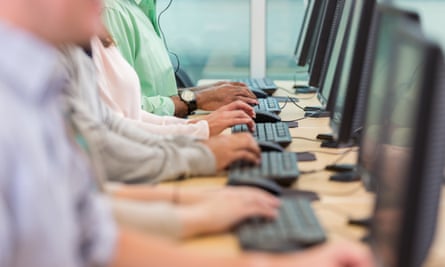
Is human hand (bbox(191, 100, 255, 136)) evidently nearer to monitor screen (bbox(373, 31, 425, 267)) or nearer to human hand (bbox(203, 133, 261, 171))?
human hand (bbox(203, 133, 261, 171))

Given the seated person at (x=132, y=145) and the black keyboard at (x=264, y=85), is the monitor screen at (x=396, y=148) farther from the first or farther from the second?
the black keyboard at (x=264, y=85)

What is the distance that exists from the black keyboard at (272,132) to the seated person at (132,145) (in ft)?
1.05

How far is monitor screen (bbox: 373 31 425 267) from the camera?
1095mm

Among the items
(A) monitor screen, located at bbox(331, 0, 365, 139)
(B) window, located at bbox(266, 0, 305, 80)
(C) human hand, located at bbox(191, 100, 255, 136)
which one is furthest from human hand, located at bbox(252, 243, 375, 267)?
(B) window, located at bbox(266, 0, 305, 80)

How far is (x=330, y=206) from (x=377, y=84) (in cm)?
28

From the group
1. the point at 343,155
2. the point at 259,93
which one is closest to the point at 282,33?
the point at 259,93

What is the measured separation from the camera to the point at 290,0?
191 inches

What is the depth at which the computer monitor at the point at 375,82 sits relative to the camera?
143 centimetres

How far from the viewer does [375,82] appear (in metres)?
1.64

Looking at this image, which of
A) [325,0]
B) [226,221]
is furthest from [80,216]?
[325,0]

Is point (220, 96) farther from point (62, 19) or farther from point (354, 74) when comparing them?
point (62, 19)

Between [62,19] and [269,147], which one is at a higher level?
[62,19]

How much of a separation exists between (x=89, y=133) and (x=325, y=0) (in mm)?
1558

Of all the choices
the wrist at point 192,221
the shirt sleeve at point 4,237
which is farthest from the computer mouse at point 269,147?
the shirt sleeve at point 4,237
